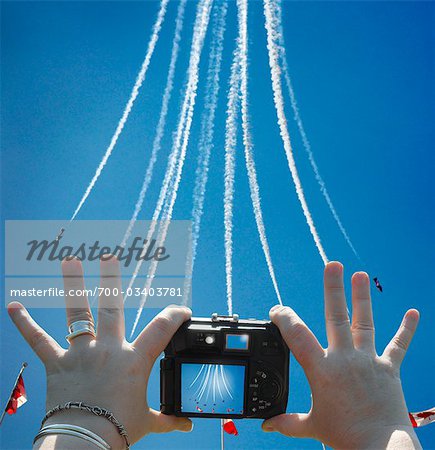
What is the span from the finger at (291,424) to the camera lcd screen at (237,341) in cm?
42

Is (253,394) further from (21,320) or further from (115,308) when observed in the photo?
(21,320)

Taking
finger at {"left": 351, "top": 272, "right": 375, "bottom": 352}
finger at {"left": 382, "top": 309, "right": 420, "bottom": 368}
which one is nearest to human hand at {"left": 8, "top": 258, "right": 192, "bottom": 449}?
finger at {"left": 351, "top": 272, "right": 375, "bottom": 352}

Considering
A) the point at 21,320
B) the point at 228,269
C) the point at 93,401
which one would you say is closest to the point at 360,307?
the point at 93,401

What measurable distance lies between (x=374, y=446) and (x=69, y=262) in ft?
5.31

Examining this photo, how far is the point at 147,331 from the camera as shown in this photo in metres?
2.60

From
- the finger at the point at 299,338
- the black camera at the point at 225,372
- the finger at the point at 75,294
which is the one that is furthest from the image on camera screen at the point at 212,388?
the finger at the point at 75,294

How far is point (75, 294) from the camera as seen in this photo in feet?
8.36

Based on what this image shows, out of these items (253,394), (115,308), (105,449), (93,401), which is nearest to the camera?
(105,449)

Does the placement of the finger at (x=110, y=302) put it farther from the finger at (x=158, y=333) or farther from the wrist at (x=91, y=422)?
the wrist at (x=91, y=422)

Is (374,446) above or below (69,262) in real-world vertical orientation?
below

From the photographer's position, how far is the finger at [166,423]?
2.76 meters

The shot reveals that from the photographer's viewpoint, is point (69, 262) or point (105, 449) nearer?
point (105, 449)

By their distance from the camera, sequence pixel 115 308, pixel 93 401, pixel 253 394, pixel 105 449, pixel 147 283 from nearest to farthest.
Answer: pixel 105 449 < pixel 93 401 < pixel 115 308 < pixel 253 394 < pixel 147 283

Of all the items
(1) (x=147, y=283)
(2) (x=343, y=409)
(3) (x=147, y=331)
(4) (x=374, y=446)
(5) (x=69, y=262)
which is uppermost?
(1) (x=147, y=283)
